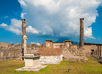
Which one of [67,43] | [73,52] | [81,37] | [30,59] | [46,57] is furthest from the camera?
[67,43]

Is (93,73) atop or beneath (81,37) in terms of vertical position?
beneath

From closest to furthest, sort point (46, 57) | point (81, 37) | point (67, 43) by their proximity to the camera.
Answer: point (46, 57), point (81, 37), point (67, 43)

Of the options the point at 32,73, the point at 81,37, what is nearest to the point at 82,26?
the point at 81,37

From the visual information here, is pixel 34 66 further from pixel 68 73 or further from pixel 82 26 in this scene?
pixel 82 26

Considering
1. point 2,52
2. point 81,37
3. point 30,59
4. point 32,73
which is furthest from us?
point 81,37

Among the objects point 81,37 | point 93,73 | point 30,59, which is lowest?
point 93,73

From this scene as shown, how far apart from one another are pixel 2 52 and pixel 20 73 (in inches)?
519

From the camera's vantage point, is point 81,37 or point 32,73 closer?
point 32,73

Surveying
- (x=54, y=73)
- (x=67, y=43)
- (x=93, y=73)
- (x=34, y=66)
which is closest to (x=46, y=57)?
(x=34, y=66)

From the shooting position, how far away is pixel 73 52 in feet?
47.8

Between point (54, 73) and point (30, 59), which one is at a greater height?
point (30, 59)

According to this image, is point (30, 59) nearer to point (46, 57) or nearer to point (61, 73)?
point (61, 73)

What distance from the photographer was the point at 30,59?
7.93m

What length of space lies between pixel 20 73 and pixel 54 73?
8.05ft
